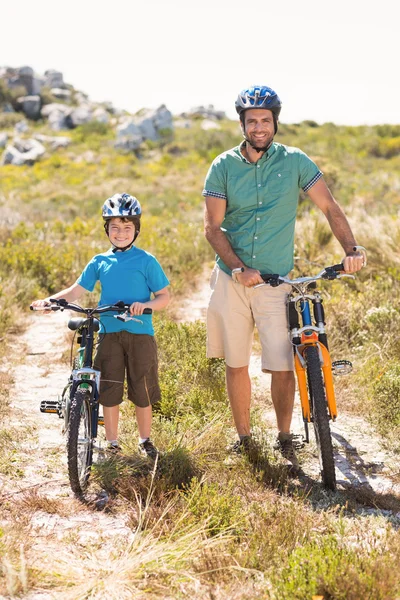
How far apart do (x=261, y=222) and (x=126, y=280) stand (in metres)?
0.94

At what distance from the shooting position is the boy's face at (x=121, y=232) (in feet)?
13.9

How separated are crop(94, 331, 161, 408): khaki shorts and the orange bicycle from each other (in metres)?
0.93

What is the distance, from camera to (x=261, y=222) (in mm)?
4277

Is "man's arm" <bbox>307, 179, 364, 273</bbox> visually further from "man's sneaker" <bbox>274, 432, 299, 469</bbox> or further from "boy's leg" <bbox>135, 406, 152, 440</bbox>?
"boy's leg" <bbox>135, 406, 152, 440</bbox>

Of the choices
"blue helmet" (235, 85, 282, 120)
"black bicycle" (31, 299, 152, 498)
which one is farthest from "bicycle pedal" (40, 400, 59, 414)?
"blue helmet" (235, 85, 282, 120)

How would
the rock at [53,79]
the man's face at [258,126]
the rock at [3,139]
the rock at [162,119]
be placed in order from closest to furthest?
the man's face at [258,126], the rock at [3,139], the rock at [162,119], the rock at [53,79]

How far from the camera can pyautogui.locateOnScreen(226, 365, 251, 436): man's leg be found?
4555 mm

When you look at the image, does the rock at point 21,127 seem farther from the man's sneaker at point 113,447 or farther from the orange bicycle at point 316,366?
the orange bicycle at point 316,366

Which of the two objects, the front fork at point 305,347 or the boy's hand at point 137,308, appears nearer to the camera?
the boy's hand at point 137,308

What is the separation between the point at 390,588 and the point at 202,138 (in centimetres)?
3705

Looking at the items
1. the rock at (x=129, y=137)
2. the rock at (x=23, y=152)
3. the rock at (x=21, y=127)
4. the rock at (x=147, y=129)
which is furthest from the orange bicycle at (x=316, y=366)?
the rock at (x=21, y=127)

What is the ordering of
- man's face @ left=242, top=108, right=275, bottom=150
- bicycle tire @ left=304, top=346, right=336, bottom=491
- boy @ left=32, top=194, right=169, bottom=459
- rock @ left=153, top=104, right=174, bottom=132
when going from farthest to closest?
rock @ left=153, top=104, right=174, bottom=132 → boy @ left=32, top=194, right=169, bottom=459 → man's face @ left=242, top=108, right=275, bottom=150 → bicycle tire @ left=304, top=346, right=336, bottom=491

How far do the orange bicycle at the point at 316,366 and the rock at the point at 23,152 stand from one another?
32.9 m

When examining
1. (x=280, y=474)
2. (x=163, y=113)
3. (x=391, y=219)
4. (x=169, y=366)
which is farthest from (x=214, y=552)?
(x=163, y=113)
